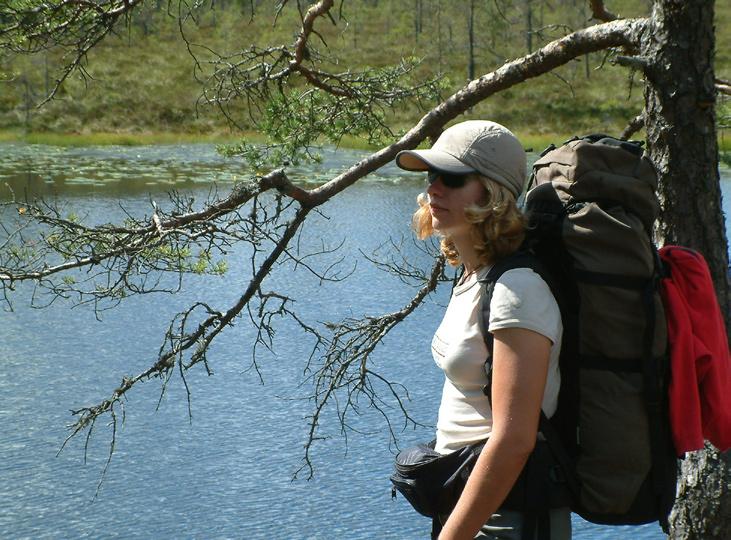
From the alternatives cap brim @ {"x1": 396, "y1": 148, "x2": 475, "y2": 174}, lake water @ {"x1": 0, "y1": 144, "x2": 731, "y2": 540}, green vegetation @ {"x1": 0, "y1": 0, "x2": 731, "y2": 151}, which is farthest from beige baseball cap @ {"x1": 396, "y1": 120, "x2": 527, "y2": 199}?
green vegetation @ {"x1": 0, "y1": 0, "x2": 731, "y2": 151}

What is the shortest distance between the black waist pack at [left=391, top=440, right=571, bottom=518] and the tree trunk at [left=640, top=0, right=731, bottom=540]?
1.44 metres

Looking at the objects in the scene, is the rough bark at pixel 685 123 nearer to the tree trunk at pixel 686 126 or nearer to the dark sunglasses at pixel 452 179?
the tree trunk at pixel 686 126

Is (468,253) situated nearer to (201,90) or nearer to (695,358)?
(695,358)

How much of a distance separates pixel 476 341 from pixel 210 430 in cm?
608

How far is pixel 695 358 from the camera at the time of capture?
65.9 inches

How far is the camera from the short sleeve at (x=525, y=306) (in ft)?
4.88

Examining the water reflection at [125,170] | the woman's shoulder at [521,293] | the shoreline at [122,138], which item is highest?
the shoreline at [122,138]

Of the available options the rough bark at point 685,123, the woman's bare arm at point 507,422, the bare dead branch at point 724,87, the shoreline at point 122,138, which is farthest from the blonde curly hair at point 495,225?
the shoreline at point 122,138

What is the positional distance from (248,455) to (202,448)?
37 centimetres

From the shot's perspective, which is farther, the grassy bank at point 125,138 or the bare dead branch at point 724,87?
the grassy bank at point 125,138

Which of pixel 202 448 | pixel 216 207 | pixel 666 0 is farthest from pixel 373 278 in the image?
pixel 666 0

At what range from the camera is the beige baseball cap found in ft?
5.40

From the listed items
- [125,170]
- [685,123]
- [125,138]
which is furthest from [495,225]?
[125,138]

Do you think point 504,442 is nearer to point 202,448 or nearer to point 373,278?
point 202,448
